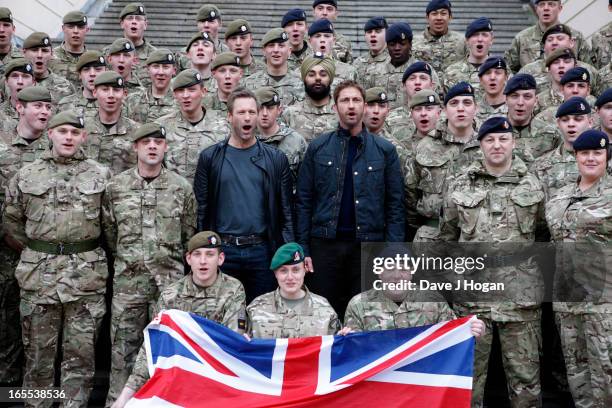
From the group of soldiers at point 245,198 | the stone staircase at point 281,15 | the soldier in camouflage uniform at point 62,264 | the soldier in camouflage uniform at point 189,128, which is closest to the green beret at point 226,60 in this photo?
the group of soldiers at point 245,198

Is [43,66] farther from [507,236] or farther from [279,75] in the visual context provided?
[507,236]

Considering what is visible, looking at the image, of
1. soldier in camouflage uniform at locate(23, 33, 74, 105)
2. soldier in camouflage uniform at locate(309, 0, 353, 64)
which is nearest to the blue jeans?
soldier in camouflage uniform at locate(23, 33, 74, 105)

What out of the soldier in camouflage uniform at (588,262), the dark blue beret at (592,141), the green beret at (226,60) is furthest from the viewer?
the green beret at (226,60)

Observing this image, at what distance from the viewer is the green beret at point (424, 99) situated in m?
8.44

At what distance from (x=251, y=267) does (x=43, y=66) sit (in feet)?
13.0

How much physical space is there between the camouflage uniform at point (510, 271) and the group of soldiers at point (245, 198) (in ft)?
0.04

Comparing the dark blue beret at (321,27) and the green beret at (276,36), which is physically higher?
the dark blue beret at (321,27)

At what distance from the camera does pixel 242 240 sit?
752 cm

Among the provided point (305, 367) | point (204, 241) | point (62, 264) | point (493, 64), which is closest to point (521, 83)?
point (493, 64)

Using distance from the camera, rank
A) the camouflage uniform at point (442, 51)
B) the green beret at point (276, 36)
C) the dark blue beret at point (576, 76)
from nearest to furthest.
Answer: the dark blue beret at point (576, 76) < the green beret at point (276, 36) < the camouflage uniform at point (442, 51)

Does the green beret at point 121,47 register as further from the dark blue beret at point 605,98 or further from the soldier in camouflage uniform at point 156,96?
the dark blue beret at point 605,98

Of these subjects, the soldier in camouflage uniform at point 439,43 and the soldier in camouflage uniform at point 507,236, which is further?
the soldier in camouflage uniform at point 439,43

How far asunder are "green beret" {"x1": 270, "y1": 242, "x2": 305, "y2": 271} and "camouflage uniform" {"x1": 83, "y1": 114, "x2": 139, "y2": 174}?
2.03m

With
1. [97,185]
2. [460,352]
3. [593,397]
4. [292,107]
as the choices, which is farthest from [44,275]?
[593,397]
